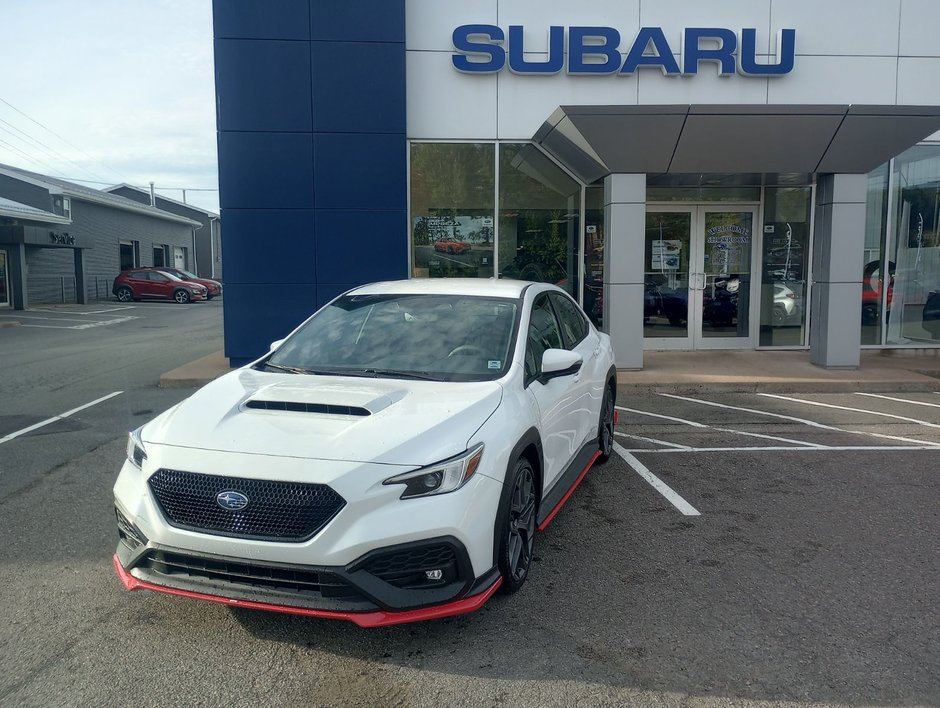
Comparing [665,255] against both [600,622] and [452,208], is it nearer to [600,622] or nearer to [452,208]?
[452,208]

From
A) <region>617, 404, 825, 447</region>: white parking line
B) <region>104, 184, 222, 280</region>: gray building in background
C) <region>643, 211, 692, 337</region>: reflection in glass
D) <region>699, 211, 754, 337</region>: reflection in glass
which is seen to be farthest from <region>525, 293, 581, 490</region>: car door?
<region>104, 184, 222, 280</region>: gray building in background

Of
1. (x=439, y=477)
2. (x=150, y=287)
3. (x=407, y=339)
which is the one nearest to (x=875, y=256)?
(x=407, y=339)

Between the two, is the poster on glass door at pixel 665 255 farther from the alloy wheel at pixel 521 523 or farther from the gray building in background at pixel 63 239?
the gray building in background at pixel 63 239

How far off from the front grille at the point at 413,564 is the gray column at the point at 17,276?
92.8ft

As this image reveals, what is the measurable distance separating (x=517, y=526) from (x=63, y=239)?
29.8 m

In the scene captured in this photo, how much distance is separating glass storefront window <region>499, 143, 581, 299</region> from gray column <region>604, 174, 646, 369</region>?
1.62 meters

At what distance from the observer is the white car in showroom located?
3.25 metres

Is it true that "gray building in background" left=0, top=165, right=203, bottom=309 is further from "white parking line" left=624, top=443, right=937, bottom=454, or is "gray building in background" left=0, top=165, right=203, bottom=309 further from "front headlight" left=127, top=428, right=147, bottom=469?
"front headlight" left=127, top=428, right=147, bottom=469

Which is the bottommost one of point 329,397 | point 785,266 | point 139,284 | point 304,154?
point 329,397

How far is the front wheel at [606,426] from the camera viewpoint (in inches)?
252

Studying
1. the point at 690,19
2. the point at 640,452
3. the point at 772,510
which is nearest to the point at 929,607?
the point at 772,510

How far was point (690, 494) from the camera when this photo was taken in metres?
5.90

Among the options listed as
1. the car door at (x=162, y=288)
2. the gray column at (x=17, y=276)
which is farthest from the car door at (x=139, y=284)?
the gray column at (x=17, y=276)

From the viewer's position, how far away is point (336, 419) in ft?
12.0
